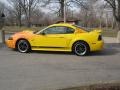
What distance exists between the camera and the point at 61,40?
46.2 ft

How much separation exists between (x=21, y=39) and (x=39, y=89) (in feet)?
23.3

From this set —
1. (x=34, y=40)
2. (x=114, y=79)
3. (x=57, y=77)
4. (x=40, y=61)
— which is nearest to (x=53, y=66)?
(x=40, y=61)

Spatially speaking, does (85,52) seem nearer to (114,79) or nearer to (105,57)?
(105,57)

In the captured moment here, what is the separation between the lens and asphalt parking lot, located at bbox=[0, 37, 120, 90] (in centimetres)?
829

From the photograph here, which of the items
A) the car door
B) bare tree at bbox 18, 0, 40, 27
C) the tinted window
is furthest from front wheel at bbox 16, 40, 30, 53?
bare tree at bbox 18, 0, 40, 27

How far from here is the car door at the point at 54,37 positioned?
14070 millimetres

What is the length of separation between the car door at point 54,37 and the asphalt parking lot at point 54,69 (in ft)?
1.39

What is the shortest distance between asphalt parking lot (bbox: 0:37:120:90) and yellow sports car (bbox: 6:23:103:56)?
31 centimetres

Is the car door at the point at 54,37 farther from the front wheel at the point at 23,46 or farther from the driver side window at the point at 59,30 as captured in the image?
the front wheel at the point at 23,46

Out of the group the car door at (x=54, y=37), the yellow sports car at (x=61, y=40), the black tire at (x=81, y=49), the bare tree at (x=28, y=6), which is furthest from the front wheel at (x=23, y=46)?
the bare tree at (x=28, y=6)

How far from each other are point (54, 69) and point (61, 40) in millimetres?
3844

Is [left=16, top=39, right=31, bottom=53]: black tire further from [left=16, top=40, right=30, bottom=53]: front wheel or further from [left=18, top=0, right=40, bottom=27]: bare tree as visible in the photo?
[left=18, top=0, right=40, bottom=27]: bare tree

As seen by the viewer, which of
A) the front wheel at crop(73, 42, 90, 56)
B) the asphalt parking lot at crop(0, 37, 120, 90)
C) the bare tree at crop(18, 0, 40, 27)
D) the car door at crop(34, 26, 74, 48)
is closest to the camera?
the asphalt parking lot at crop(0, 37, 120, 90)

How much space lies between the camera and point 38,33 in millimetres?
14453
